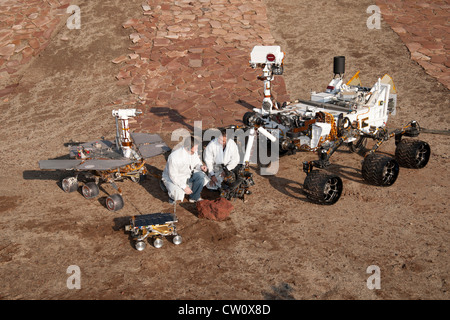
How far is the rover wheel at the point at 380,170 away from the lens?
34.7ft

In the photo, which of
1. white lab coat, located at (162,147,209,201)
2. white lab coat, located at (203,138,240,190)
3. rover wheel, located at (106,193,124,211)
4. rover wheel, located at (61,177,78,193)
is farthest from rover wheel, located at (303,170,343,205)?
rover wheel, located at (61,177,78,193)

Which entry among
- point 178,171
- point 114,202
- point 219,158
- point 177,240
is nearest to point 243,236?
point 177,240

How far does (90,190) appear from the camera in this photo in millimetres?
10711

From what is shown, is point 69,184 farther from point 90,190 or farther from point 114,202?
point 114,202

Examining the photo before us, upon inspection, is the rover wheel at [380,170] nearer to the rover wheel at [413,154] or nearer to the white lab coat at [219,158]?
the rover wheel at [413,154]

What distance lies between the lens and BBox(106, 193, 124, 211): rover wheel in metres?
10.2

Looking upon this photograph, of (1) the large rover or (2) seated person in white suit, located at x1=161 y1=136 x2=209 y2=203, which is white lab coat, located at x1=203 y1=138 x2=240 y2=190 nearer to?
(2) seated person in white suit, located at x1=161 y1=136 x2=209 y2=203

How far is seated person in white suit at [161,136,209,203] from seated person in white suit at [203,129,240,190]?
302mm

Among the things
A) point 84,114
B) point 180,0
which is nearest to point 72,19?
point 180,0

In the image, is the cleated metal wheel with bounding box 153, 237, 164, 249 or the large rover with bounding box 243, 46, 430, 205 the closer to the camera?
the cleated metal wheel with bounding box 153, 237, 164, 249

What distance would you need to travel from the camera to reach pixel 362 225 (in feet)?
31.3

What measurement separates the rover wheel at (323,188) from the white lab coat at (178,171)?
2608mm

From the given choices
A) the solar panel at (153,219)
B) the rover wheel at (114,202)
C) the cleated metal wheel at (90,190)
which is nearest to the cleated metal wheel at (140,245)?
the solar panel at (153,219)

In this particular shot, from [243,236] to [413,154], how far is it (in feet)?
16.3
